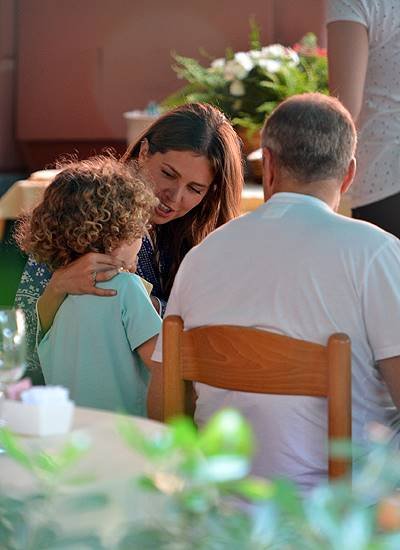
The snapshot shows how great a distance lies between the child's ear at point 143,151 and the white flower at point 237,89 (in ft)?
5.06

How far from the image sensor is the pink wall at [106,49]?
8508mm

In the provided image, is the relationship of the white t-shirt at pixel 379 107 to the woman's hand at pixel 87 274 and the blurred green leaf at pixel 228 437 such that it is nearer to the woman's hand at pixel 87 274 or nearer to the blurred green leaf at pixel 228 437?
the woman's hand at pixel 87 274

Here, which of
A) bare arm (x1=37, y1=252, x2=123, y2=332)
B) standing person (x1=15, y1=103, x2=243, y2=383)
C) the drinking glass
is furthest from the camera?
standing person (x1=15, y1=103, x2=243, y2=383)

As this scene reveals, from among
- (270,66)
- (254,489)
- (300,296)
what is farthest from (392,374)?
(270,66)

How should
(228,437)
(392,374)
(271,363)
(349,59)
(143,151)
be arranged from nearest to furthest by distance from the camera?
(228,437), (271,363), (392,374), (349,59), (143,151)

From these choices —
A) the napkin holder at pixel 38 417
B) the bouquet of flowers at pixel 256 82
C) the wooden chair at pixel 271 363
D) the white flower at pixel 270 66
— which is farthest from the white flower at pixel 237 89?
the napkin holder at pixel 38 417

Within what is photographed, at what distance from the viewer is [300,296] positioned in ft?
6.12

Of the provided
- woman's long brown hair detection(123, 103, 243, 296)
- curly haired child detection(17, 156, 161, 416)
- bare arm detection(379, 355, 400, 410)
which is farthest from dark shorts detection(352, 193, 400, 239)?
bare arm detection(379, 355, 400, 410)

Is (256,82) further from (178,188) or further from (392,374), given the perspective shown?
(392,374)

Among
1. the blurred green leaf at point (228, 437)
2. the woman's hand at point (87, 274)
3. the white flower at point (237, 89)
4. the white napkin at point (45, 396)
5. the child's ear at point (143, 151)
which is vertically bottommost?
the woman's hand at point (87, 274)

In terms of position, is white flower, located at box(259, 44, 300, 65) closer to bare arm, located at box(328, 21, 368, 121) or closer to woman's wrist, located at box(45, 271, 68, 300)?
bare arm, located at box(328, 21, 368, 121)

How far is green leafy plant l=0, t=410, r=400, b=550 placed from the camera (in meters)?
0.63

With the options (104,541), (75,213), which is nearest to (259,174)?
(75,213)

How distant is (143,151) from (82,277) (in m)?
0.73
